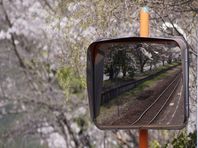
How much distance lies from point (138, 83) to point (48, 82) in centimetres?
230

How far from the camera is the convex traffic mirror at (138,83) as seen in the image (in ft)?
6.73

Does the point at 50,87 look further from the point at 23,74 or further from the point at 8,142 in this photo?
the point at 8,142

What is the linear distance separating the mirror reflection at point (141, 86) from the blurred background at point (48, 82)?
195cm

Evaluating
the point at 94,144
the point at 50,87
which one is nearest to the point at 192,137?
the point at 94,144

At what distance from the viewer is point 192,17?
4066mm

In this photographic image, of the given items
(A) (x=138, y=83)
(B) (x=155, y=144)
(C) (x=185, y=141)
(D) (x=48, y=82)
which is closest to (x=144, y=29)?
(A) (x=138, y=83)

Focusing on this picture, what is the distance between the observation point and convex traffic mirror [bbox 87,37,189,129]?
6.73ft

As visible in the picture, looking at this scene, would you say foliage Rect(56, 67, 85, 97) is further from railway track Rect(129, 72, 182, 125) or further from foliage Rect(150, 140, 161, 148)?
railway track Rect(129, 72, 182, 125)

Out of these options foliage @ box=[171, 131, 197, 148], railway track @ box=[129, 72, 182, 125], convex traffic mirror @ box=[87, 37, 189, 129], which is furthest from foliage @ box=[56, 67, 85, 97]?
railway track @ box=[129, 72, 182, 125]

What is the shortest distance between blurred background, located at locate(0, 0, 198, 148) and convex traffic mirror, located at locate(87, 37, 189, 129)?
1940 mm

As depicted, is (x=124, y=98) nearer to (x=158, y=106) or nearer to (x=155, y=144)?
(x=158, y=106)

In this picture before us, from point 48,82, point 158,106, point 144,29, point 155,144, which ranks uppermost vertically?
point 144,29

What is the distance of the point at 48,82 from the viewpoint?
4.39 meters

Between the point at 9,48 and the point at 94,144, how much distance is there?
1165 mm
